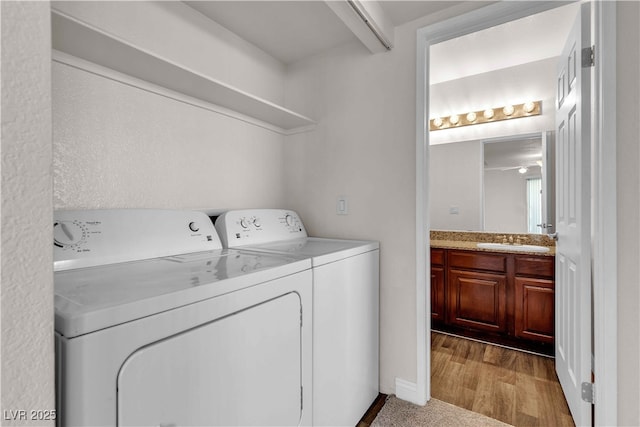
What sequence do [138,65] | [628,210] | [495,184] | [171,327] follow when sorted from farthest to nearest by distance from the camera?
[495,184]
[138,65]
[628,210]
[171,327]

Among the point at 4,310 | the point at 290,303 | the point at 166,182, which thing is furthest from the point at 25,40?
the point at 166,182

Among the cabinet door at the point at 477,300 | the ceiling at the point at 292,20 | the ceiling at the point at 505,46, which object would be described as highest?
the ceiling at the point at 505,46

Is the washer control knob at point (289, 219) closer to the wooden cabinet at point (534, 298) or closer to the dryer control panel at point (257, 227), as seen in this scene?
the dryer control panel at point (257, 227)

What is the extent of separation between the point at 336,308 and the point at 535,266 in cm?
188

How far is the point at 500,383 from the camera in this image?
2002mm

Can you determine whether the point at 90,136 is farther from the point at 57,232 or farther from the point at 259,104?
the point at 259,104

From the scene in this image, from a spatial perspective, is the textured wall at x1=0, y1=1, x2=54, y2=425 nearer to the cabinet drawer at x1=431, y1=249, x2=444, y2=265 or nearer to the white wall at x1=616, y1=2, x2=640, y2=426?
the white wall at x1=616, y1=2, x2=640, y2=426

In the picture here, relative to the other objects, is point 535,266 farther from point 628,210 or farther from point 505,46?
point 505,46

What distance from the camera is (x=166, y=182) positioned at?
161 centimetres

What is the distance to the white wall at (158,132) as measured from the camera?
1.28m

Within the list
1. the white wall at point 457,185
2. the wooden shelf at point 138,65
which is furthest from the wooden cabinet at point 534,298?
the wooden shelf at point 138,65


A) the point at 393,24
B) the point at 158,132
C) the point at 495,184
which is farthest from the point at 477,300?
the point at 158,132

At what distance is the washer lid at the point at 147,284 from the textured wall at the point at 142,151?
44cm

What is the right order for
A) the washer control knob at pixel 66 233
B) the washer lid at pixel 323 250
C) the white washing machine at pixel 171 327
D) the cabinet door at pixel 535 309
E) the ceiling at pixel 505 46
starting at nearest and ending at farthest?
1. the white washing machine at pixel 171 327
2. the washer control knob at pixel 66 233
3. the washer lid at pixel 323 250
4. the ceiling at pixel 505 46
5. the cabinet door at pixel 535 309
